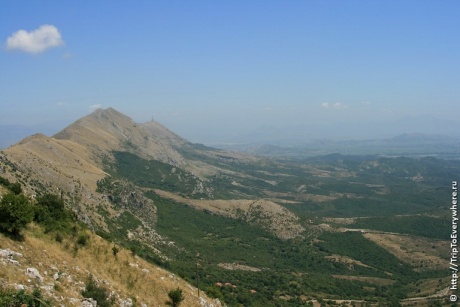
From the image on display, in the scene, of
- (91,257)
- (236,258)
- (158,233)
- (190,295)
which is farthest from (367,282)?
(91,257)

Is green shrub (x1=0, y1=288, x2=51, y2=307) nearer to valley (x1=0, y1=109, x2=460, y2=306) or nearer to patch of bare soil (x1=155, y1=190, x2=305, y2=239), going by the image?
valley (x1=0, y1=109, x2=460, y2=306)

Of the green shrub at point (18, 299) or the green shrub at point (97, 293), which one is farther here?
the green shrub at point (97, 293)

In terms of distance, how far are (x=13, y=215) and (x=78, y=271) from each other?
643cm

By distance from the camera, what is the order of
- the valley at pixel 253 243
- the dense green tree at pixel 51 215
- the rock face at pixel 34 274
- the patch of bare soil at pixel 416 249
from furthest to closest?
the patch of bare soil at pixel 416 249
the valley at pixel 253 243
the dense green tree at pixel 51 215
the rock face at pixel 34 274

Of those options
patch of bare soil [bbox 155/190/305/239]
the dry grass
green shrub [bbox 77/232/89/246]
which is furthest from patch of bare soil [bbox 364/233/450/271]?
green shrub [bbox 77/232/89/246]

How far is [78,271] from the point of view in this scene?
95.6ft

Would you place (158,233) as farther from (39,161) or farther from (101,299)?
(101,299)

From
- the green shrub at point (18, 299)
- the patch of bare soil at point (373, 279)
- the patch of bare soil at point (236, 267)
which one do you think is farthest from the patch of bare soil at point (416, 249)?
the green shrub at point (18, 299)

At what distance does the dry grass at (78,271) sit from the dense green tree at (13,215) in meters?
1.15

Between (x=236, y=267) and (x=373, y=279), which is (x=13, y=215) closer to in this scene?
(x=236, y=267)

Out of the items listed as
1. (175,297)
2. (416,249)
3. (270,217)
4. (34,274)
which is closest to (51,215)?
(175,297)

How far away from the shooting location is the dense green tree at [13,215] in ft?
91.7

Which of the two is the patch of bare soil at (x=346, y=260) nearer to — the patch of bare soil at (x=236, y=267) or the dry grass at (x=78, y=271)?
the patch of bare soil at (x=236, y=267)

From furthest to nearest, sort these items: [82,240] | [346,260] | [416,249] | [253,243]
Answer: [253,243]
[416,249]
[346,260]
[82,240]
